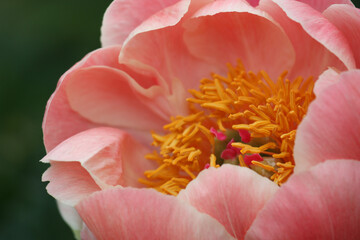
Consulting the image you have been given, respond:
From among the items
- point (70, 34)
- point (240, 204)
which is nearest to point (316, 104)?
point (240, 204)

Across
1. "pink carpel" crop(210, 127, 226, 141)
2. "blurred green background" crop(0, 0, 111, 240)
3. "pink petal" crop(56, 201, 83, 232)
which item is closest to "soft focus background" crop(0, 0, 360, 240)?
"blurred green background" crop(0, 0, 111, 240)

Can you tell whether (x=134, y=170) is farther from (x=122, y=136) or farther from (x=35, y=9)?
(x=35, y=9)

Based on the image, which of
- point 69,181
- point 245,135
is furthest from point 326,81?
point 69,181

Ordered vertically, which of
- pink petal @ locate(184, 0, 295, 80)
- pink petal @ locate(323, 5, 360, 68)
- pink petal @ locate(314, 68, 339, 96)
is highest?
pink petal @ locate(323, 5, 360, 68)

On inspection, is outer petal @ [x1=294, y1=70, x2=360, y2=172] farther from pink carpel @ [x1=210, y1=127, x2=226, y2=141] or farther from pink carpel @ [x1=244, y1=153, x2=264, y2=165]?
pink carpel @ [x1=210, y1=127, x2=226, y2=141]

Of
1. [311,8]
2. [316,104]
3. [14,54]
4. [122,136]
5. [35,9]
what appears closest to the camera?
[316,104]

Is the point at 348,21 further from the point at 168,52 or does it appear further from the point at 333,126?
the point at 168,52

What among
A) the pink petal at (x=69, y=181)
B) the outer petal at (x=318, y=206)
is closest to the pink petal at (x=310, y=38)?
the outer petal at (x=318, y=206)
